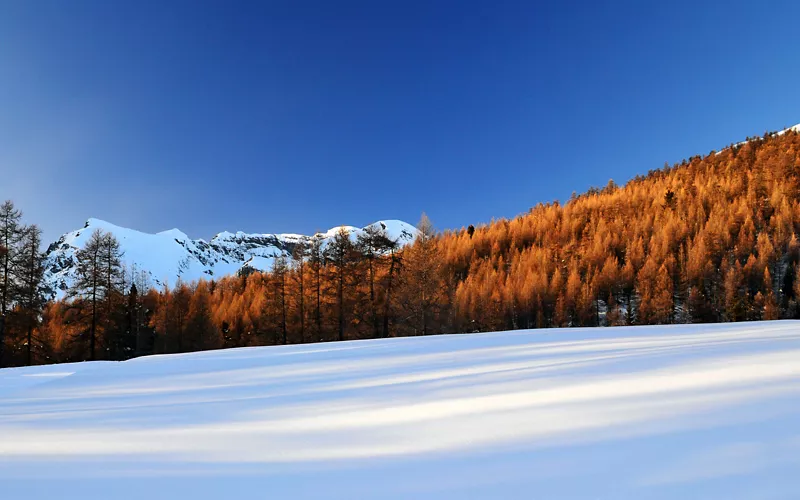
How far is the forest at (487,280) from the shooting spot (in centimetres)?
2291

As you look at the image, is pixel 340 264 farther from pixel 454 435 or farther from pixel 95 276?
pixel 454 435

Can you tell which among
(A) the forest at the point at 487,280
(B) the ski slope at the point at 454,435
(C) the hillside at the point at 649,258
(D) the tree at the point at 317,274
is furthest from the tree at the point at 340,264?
(B) the ski slope at the point at 454,435

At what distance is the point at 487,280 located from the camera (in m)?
63.7

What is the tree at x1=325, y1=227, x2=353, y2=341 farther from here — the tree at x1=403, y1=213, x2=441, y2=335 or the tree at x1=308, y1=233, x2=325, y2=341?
the tree at x1=403, y1=213, x2=441, y2=335

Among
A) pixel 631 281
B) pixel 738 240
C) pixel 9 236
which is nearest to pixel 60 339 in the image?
pixel 9 236

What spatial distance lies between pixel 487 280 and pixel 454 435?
62601mm

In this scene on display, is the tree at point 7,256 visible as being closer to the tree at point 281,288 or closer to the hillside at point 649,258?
the tree at point 281,288

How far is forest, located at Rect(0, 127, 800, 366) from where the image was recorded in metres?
22.9

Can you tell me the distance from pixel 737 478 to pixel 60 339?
108ft

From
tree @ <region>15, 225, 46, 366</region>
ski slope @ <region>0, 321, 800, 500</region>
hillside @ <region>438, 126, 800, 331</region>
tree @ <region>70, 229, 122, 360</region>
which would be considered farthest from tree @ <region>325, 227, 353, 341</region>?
ski slope @ <region>0, 321, 800, 500</region>

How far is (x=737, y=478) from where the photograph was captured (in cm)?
183

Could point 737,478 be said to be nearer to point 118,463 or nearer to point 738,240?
point 118,463

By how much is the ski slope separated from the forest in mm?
18811

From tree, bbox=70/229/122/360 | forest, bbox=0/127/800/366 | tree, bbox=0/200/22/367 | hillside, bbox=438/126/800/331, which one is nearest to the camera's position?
tree, bbox=0/200/22/367
